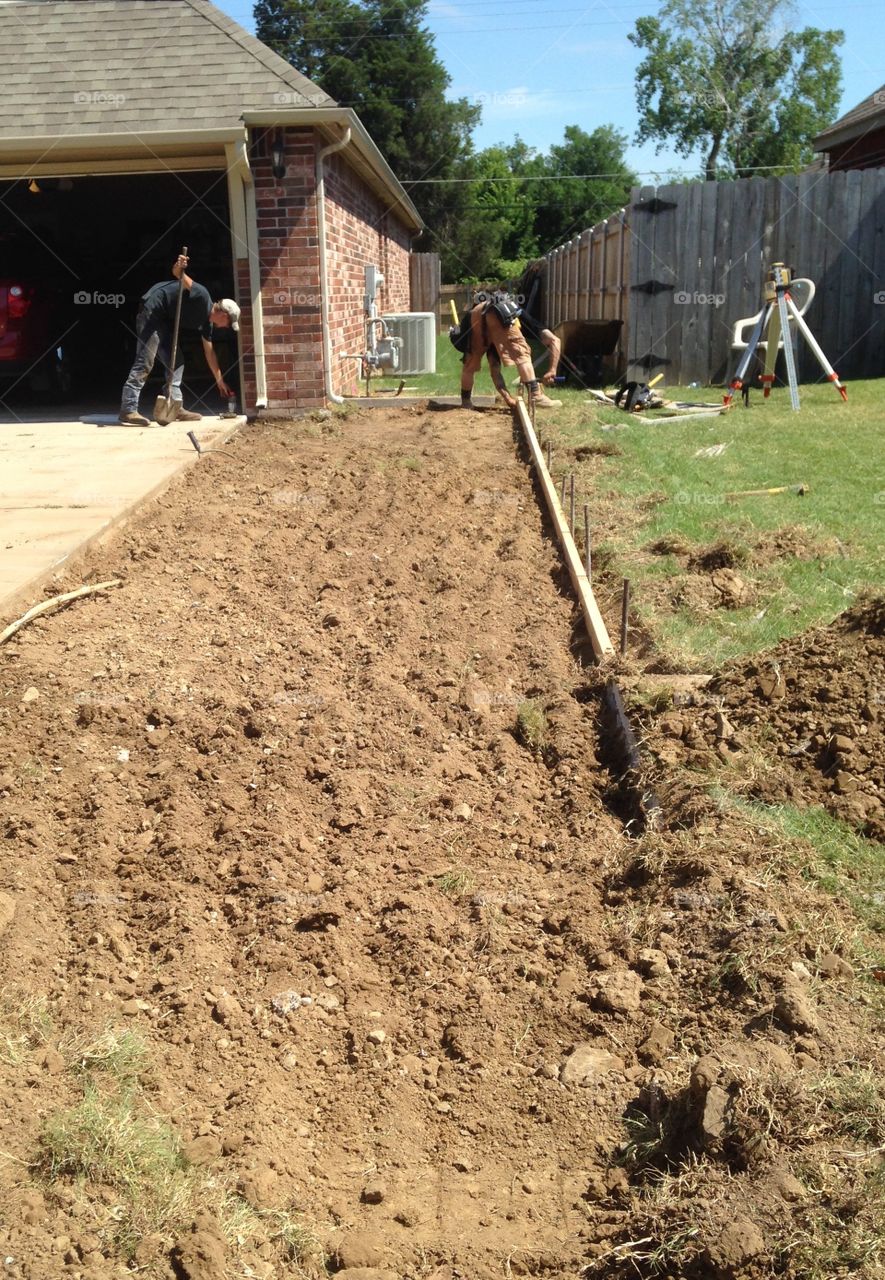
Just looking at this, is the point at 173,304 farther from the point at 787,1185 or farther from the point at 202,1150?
the point at 787,1185

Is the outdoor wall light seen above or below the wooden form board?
above

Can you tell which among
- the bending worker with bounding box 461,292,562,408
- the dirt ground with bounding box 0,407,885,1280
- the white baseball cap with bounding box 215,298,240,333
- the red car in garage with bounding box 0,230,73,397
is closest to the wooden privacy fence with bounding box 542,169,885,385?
the bending worker with bounding box 461,292,562,408

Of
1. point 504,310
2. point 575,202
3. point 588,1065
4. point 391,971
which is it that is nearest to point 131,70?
point 504,310

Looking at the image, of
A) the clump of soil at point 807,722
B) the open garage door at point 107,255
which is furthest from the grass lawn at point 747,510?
the open garage door at point 107,255

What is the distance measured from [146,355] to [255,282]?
169 cm

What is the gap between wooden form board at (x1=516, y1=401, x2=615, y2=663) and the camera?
18.7 feet

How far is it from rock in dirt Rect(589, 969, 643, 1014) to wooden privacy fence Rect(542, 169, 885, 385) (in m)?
12.5

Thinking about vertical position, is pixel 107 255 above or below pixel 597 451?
above

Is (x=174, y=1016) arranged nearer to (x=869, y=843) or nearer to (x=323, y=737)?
(x=323, y=737)

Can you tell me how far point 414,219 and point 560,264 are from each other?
3.24 m

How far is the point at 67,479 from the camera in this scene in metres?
8.65

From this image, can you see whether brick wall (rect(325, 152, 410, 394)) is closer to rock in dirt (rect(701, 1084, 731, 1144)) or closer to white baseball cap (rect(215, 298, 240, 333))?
white baseball cap (rect(215, 298, 240, 333))

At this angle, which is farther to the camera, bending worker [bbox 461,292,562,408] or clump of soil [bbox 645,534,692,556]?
bending worker [bbox 461,292,562,408]

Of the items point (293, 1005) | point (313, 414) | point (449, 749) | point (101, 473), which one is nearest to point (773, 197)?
point (313, 414)
